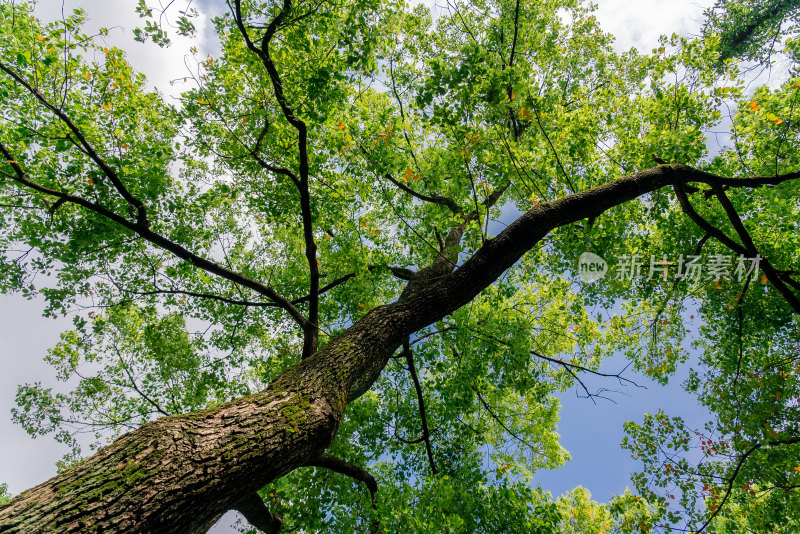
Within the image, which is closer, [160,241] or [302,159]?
[160,241]

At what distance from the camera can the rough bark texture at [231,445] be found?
171cm

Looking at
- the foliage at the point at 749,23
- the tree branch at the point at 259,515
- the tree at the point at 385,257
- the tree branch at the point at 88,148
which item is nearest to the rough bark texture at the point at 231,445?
the tree at the point at 385,257

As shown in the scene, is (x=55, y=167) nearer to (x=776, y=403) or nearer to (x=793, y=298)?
(x=793, y=298)

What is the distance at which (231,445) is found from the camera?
2316mm

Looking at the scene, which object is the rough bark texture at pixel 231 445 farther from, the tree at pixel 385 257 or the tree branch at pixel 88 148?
the tree branch at pixel 88 148

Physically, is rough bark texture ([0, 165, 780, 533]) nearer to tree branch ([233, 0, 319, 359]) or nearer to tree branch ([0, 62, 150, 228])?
tree branch ([233, 0, 319, 359])

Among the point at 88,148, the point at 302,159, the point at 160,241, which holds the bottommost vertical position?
the point at 160,241

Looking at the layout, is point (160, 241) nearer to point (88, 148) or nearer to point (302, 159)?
point (88, 148)

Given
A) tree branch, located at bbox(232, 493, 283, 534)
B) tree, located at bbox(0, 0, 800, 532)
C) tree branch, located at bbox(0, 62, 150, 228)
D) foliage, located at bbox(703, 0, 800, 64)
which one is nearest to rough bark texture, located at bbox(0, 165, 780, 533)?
tree, located at bbox(0, 0, 800, 532)

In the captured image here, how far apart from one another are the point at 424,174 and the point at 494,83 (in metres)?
3.02

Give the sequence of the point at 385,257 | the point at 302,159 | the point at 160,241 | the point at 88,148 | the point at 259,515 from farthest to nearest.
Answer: the point at 385,257 → the point at 259,515 → the point at 302,159 → the point at 160,241 → the point at 88,148

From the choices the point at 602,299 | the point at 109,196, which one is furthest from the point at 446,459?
the point at 109,196

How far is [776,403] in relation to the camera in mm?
6324

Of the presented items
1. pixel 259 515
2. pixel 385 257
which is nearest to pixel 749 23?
pixel 385 257
